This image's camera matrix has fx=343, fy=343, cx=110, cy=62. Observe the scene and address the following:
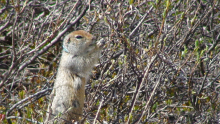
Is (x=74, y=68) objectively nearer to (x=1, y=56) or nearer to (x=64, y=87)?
(x=64, y=87)

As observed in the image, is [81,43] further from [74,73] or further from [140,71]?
[140,71]

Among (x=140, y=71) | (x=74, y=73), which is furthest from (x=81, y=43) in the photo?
(x=140, y=71)

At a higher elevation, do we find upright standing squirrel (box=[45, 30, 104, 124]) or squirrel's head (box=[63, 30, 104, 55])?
squirrel's head (box=[63, 30, 104, 55])

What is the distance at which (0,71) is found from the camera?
6176 mm

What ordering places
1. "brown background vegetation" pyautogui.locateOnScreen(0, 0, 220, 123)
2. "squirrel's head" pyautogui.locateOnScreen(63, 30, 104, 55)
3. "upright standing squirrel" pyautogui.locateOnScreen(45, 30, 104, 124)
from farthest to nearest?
1. "squirrel's head" pyautogui.locateOnScreen(63, 30, 104, 55)
2. "upright standing squirrel" pyautogui.locateOnScreen(45, 30, 104, 124)
3. "brown background vegetation" pyautogui.locateOnScreen(0, 0, 220, 123)

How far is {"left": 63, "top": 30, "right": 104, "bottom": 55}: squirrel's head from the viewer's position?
4.52 m

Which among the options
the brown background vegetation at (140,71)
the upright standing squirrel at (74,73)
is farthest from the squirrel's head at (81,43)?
the brown background vegetation at (140,71)

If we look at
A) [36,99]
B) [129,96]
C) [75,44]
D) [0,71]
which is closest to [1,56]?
[0,71]

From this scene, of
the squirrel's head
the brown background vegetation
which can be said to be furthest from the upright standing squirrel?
the brown background vegetation

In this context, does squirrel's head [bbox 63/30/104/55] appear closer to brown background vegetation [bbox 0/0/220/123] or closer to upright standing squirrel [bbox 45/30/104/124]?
upright standing squirrel [bbox 45/30/104/124]

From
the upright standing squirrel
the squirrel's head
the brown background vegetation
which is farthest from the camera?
the squirrel's head

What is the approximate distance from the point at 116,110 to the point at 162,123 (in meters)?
0.59

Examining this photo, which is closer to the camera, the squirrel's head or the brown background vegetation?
the brown background vegetation

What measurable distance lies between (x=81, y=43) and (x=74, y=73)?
1.34ft
